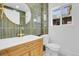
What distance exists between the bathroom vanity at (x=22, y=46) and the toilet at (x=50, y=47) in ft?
0.21

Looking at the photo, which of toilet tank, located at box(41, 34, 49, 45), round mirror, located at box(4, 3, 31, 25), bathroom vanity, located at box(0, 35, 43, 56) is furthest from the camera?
toilet tank, located at box(41, 34, 49, 45)

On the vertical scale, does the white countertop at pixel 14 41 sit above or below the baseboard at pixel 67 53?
above

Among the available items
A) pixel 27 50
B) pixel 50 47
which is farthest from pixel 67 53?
pixel 27 50

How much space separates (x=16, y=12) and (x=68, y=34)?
2.71 feet

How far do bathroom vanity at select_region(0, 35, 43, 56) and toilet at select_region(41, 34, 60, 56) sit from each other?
0.06 metres

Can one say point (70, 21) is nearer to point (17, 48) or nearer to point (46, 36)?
point (46, 36)

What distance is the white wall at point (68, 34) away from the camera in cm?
175

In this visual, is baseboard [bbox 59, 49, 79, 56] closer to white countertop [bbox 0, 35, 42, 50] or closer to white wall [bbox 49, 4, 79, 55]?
white wall [bbox 49, 4, 79, 55]

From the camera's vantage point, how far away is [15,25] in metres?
1.74

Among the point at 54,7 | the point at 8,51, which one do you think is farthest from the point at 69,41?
the point at 8,51

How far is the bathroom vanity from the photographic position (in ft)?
4.94

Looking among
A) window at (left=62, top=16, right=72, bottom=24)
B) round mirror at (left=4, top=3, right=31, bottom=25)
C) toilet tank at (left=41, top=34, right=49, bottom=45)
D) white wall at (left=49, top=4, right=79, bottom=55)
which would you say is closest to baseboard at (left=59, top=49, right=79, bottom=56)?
white wall at (left=49, top=4, right=79, bottom=55)

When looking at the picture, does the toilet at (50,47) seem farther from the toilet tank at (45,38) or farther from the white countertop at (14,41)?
the white countertop at (14,41)

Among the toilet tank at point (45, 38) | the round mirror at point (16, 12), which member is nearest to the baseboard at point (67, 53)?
the toilet tank at point (45, 38)
